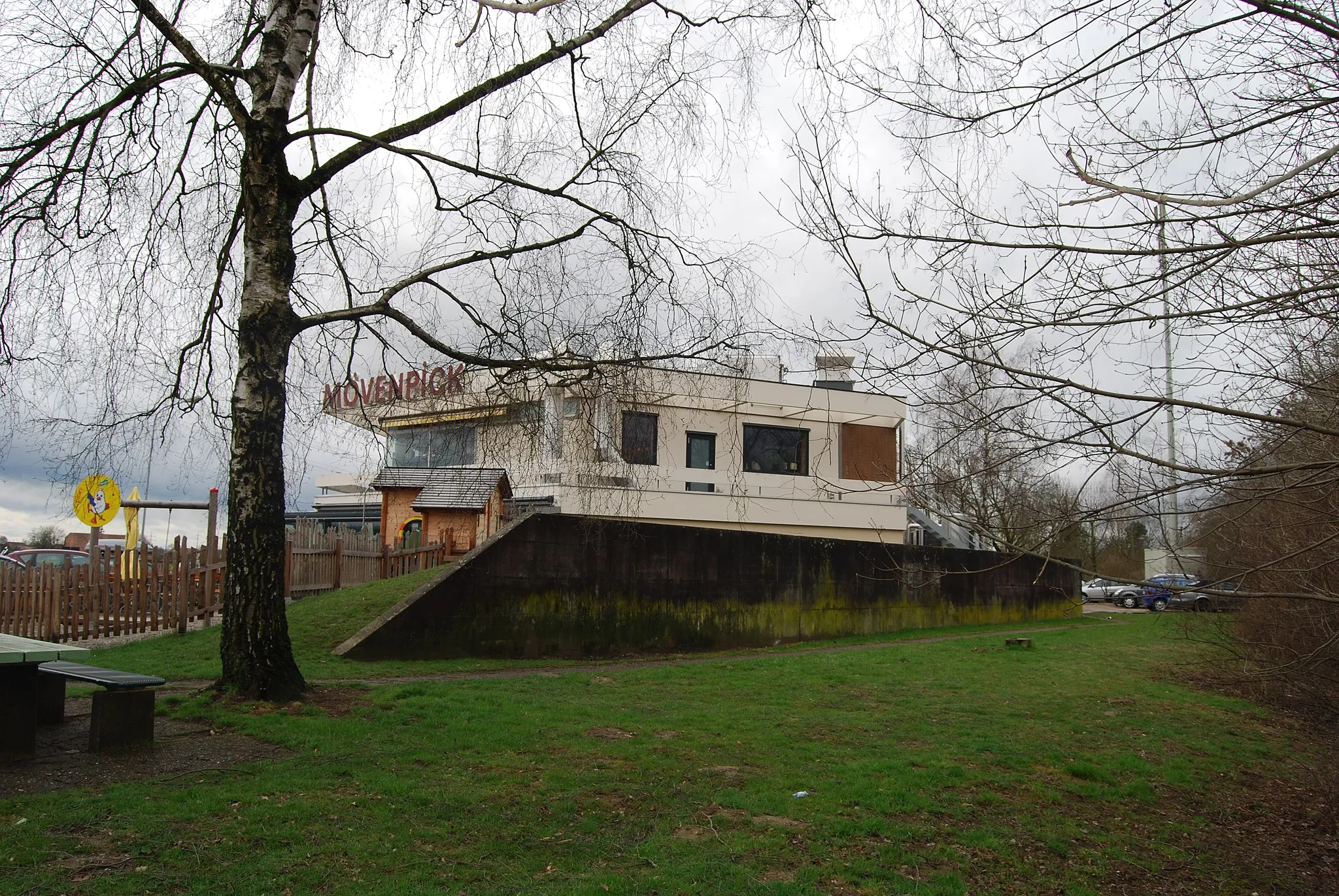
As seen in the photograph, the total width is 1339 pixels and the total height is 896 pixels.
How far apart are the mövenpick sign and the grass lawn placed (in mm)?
3067

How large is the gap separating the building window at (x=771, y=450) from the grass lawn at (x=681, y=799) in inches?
939

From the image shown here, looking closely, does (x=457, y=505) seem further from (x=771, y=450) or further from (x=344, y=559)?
(x=771, y=450)

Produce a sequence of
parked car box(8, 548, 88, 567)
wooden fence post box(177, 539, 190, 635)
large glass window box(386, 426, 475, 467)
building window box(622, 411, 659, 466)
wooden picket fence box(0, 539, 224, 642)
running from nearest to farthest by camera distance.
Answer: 1. large glass window box(386, 426, 475, 467)
2. building window box(622, 411, 659, 466)
3. wooden picket fence box(0, 539, 224, 642)
4. wooden fence post box(177, 539, 190, 635)
5. parked car box(8, 548, 88, 567)

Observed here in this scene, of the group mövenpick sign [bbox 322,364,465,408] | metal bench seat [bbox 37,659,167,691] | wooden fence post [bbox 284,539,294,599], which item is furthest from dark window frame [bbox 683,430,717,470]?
metal bench seat [bbox 37,659,167,691]

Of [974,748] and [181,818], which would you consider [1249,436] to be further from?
[181,818]

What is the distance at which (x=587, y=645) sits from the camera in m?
15.9

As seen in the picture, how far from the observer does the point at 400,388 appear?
10578mm

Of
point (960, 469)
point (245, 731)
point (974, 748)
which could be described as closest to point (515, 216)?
point (245, 731)

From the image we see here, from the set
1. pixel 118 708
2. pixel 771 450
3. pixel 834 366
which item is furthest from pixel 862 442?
pixel 118 708

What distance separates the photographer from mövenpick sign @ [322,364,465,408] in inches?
398

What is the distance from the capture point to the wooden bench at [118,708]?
6.77m

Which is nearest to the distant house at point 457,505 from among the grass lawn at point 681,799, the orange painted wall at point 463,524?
the orange painted wall at point 463,524

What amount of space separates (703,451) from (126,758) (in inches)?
1145

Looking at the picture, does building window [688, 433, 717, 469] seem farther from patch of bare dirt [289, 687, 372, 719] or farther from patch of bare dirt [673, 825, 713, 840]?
patch of bare dirt [673, 825, 713, 840]
